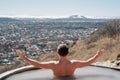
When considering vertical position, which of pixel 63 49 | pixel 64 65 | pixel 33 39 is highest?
pixel 63 49

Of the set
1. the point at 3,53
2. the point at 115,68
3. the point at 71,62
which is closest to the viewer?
the point at 71,62

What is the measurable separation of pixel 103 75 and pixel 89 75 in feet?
0.88

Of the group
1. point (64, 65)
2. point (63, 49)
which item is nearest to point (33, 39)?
point (64, 65)

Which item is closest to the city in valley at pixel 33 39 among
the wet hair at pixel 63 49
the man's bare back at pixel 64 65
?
the man's bare back at pixel 64 65

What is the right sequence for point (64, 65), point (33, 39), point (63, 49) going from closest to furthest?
point (63, 49) < point (64, 65) < point (33, 39)

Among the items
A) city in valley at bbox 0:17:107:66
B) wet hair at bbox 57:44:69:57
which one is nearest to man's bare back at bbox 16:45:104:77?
wet hair at bbox 57:44:69:57

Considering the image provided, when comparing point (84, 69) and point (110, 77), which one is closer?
point (110, 77)

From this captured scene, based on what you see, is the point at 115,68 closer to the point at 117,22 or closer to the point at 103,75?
the point at 103,75

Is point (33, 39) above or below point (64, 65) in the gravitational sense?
below

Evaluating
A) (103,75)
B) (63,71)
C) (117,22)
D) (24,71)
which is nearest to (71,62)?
(63,71)

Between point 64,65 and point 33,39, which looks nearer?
point 64,65

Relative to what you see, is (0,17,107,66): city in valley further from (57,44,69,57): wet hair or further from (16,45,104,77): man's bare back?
(57,44,69,57): wet hair

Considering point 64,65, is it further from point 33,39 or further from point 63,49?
point 33,39

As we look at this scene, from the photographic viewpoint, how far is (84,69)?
6.77 metres
